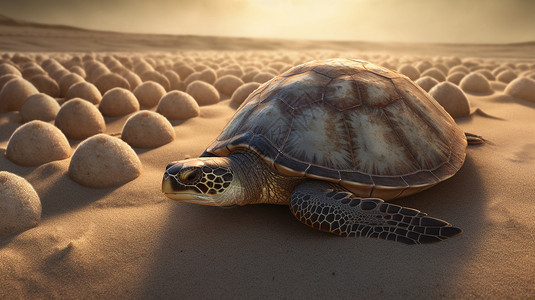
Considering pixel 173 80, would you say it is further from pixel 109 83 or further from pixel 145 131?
pixel 145 131

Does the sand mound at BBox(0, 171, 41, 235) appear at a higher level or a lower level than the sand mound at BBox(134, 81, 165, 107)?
higher

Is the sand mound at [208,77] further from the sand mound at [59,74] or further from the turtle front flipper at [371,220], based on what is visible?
the turtle front flipper at [371,220]

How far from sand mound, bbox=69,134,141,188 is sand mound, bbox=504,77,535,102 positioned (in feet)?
19.6

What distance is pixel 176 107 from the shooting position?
4762 mm

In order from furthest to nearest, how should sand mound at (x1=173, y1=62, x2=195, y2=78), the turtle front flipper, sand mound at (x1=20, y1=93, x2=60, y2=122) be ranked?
sand mound at (x1=173, y1=62, x2=195, y2=78) → sand mound at (x1=20, y1=93, x2=60, y2=122) → the turtle front flipper

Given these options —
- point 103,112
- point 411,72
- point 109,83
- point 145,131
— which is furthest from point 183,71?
point 411,72

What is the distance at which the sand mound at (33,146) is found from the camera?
3.17 m

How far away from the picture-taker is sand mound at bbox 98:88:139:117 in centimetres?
488

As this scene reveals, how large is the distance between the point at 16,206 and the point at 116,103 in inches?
114

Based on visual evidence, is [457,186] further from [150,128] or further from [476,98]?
[476,98]

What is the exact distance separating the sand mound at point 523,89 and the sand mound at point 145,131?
219 inches

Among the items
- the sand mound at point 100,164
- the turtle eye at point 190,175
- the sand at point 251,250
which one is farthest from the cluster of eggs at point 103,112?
the turtle eye at point 190,175

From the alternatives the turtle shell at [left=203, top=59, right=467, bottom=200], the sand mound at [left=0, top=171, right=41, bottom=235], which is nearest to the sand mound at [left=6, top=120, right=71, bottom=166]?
the sand mound at [left=0, top=171, right=41, bottom=235]

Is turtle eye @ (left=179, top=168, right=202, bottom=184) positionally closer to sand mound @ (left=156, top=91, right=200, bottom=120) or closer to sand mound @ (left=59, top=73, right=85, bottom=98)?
sand mound @ (left=156, top=91, right=200, bottom=120)
